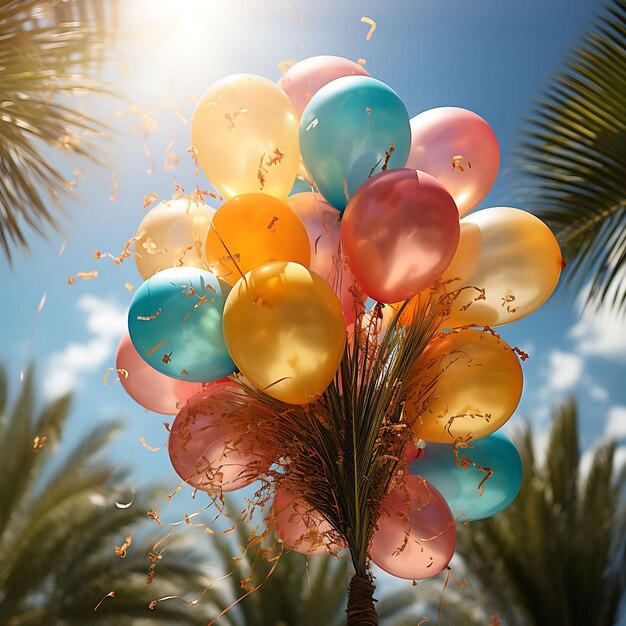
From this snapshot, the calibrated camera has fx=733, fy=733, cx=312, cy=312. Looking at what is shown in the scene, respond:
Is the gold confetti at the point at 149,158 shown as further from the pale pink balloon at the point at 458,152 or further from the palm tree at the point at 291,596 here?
the palm tree at the point at 291,596

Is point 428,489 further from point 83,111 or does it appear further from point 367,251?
point 83,111

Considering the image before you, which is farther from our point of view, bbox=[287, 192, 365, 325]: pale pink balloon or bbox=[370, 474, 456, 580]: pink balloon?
bbox=[287, 192, 365, 325]: pale pink balloon

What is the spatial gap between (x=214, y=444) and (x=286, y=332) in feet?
1.94

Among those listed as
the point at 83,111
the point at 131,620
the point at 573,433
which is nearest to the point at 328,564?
the point at 131,620

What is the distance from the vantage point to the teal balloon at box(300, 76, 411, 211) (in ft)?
7.45

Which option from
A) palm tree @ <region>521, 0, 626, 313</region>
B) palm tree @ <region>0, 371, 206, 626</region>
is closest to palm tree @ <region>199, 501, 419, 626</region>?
palm tree @ <region>0, 371, 206, 626</region>

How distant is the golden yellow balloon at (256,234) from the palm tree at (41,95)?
858mm

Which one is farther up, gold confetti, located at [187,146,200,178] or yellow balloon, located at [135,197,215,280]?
gold confetti, located at [187,146,200,178]

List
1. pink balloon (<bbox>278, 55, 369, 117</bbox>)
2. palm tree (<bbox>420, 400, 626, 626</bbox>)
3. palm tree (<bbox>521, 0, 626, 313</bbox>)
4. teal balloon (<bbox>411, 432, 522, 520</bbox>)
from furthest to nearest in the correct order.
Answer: palm tree (<bbox>420, 400, 626, 626</bbox>)
palm tree (<bbox>521, 0, 626, 313</bbox>)
pink balloon (<bbox>278, 55, 369, 117</bbox>)
teal balloon (<bbox>411, 432, 522, 520</bbox>)

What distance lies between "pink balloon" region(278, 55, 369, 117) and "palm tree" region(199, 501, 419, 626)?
21.2ft

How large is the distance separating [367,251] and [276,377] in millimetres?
441

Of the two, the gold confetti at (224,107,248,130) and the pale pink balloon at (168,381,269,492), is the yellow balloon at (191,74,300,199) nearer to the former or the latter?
the gold confetti at (224,107,248,130)

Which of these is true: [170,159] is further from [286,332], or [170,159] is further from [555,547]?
[555,547]

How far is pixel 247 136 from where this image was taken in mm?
2369
